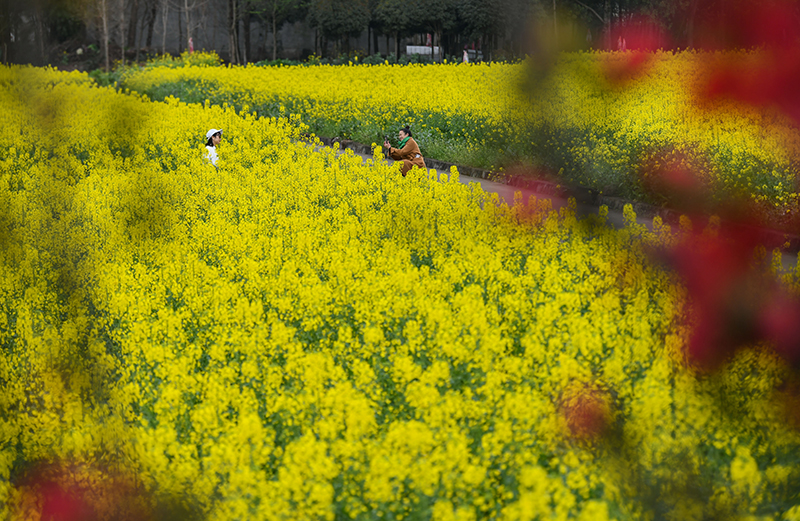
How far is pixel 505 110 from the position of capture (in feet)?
3.70

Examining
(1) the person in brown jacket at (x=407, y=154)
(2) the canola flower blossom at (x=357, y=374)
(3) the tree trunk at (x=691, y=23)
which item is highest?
(3) the tree trunk at (x=691, y=23)

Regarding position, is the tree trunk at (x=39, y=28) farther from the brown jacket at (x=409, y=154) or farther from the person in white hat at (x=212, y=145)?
the person in white hat at (x=212, y=145)

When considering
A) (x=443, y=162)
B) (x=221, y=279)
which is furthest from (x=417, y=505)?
(x=443, y=162)

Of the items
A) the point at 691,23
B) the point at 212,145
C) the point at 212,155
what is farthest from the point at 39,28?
the point at 212,145

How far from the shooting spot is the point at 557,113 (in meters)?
1.06

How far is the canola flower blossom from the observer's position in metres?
2.30

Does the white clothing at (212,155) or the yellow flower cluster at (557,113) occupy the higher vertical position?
the yellow flower cluster at (557,113)

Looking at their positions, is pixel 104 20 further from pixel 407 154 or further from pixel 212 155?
pixel 212 155

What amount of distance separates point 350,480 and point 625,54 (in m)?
2.55

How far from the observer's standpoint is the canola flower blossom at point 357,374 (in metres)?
2.30

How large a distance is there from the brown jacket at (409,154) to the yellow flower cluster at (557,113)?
3.68ft

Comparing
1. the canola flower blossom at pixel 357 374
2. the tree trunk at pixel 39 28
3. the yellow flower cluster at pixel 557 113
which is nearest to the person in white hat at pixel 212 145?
the yellow flower cluster at pixel 557 113

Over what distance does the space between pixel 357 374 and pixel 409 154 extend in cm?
757

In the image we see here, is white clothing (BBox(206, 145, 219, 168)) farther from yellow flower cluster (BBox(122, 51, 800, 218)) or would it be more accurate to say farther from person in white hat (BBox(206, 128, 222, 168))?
yellow flower cluster (BBox(122, 51, 800, 218))
